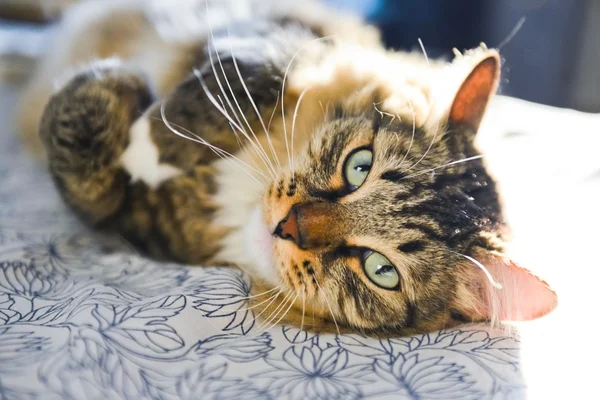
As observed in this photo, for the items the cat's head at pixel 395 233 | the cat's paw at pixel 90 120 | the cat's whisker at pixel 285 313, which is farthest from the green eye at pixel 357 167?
the cat's paw at pixel 90 120

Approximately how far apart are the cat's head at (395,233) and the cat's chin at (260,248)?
0.11 ft

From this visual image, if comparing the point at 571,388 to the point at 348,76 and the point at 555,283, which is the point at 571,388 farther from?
the point at 348,76

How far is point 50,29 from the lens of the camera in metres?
1.82

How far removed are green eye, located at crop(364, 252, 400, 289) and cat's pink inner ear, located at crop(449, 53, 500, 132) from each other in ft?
1.01

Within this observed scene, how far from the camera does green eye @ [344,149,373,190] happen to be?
947mm

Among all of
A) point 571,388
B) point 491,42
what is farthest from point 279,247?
point 491,42

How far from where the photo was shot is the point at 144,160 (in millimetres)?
1138

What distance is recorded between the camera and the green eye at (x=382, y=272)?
92 cm

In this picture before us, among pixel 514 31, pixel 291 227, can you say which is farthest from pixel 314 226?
pixel 514 31

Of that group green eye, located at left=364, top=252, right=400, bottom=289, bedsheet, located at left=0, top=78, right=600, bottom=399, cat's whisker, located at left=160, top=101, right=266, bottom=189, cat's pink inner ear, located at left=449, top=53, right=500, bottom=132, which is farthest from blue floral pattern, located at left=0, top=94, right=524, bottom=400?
cat's pink inner ear, located at left=449, top=53, right=500, bottom=132

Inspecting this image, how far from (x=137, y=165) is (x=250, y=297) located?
17.8 inches

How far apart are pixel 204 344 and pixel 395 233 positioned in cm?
38

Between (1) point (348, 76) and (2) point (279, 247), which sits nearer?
(2) point (279, 247)

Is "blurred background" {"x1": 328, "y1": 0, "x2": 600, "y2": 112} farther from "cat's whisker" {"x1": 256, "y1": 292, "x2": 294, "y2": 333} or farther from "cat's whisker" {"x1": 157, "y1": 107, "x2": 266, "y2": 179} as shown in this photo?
"cat's whisker" {"x1": 256, "y1": 292, "x2": 294, "y2": 333}
